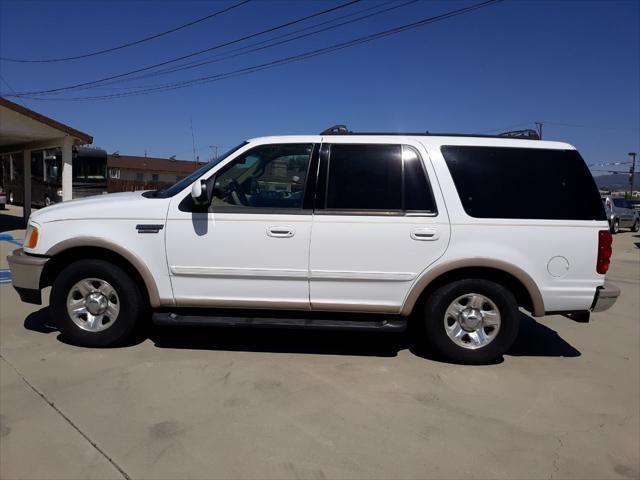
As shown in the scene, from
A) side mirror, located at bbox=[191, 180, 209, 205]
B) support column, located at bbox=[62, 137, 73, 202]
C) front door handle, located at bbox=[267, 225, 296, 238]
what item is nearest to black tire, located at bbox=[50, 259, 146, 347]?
side mirror, located at bbox=[191, 180, 209, 205]

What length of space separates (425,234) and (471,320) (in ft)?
2.97

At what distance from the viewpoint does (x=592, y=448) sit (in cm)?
343

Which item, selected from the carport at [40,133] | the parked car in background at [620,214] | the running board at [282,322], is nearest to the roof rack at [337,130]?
the running board at [282,322]

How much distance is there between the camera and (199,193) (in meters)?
4.41

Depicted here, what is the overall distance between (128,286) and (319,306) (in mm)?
1753

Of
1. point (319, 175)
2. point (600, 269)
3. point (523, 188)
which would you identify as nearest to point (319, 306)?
point (319, 175)

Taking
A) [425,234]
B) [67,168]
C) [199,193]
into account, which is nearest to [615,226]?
[67,168]

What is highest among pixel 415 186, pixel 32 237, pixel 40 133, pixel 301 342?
pixel 40 133

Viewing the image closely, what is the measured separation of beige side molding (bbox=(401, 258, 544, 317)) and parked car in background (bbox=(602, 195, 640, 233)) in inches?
819

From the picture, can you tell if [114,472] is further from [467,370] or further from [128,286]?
[467,370]

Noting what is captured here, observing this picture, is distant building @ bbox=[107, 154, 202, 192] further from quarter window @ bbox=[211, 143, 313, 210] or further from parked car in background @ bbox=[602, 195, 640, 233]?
quarter window @ bbox=[211, 143, 313, 210]

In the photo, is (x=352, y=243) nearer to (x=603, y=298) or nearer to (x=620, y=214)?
(x=603, y=298)

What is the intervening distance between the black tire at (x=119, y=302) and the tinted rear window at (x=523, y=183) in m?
3.13

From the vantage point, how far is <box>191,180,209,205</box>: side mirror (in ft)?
14.5
